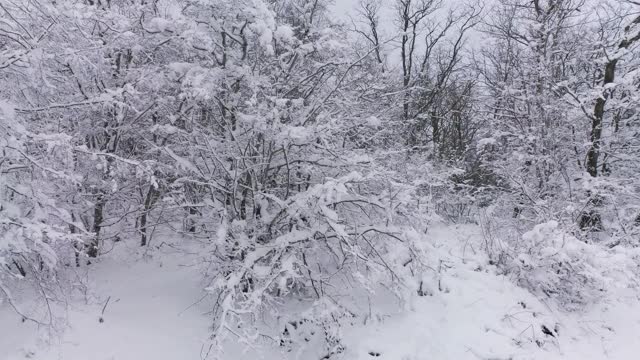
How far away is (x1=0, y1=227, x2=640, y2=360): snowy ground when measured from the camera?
18.4 feet

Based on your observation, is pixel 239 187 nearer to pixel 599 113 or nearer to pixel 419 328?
pixel 419 328

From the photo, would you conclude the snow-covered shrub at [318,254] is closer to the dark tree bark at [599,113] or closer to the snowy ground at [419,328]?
the snowy ground at [419,328]

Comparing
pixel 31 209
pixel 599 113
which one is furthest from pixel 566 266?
pixel 31 209

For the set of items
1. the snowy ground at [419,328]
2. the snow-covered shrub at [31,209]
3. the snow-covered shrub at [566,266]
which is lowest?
the snowy ground at [419,328]

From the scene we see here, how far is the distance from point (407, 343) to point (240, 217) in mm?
2964

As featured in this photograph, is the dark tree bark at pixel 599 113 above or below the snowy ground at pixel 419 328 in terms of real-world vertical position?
above

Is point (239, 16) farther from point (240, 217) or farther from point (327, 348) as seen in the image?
point (327, 348)

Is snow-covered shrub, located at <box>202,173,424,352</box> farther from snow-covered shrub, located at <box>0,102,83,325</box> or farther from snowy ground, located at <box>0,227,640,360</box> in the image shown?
snow-covered shrub, located at <box>0,102,83,325</box>

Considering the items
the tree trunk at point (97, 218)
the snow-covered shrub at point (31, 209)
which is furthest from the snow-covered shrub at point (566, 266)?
the tree trunk at point (97, 218)

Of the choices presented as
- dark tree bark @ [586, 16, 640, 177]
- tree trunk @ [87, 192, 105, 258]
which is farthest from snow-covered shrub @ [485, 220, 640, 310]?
tree trunk @ [87, 192, 105, 258]

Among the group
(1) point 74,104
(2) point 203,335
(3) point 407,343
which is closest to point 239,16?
(1) point 74,104

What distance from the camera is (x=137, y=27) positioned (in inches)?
278

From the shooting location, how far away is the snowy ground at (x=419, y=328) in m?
5.61

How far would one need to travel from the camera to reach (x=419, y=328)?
6098 millimetres
